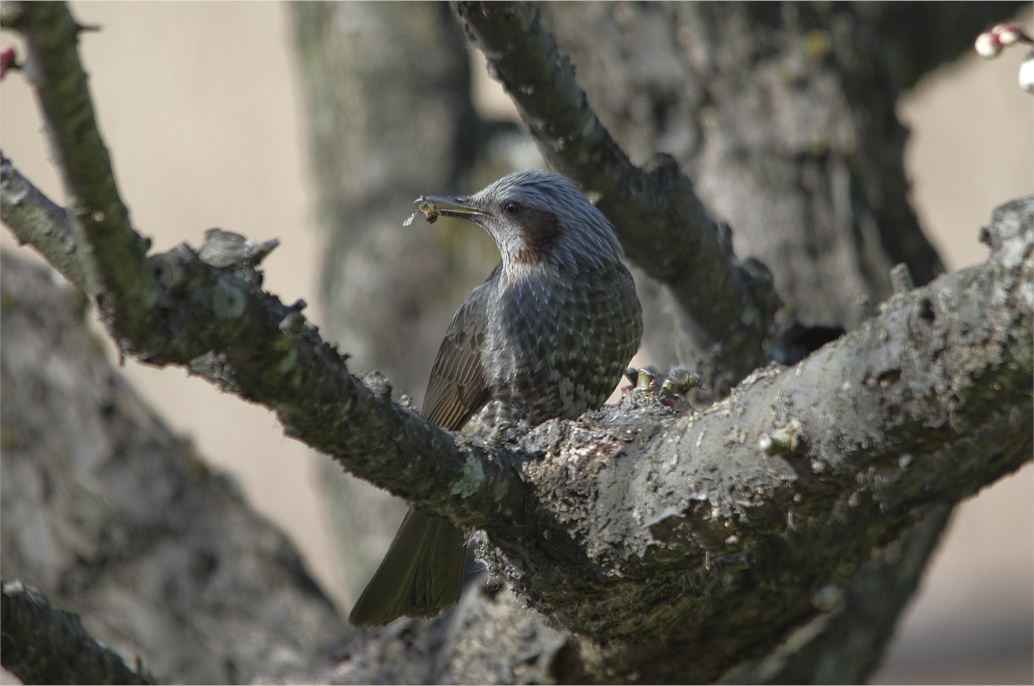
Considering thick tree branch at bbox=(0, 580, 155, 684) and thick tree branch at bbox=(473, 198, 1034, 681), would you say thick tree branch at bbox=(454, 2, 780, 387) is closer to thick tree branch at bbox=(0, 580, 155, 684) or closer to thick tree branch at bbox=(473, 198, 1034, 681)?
thick tree branch at bbox=(473, 198, 1034, 681)

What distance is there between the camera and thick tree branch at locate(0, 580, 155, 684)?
6.79ft

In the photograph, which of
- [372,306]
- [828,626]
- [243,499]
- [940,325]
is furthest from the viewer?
[372,306]

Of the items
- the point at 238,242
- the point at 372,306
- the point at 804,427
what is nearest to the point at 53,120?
the point at 238,242

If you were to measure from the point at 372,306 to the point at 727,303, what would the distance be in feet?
9.26

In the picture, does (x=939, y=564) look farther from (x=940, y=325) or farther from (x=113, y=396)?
(x=940, y=325)

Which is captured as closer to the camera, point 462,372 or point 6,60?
point 6,60

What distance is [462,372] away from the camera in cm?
300

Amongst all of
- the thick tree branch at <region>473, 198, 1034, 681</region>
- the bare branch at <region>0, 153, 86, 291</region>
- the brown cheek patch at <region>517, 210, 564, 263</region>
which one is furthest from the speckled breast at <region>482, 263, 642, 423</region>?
the bare branch at <region>0, 153, 86, 291</region>

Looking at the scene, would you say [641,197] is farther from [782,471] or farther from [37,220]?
[37,220]

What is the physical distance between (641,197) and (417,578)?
125cm

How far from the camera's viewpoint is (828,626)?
319 centimetres

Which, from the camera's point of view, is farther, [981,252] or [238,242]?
[981,252]

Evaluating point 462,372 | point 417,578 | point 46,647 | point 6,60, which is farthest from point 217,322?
point 462,372

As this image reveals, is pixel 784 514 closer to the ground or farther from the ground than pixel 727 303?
closer to the ground
